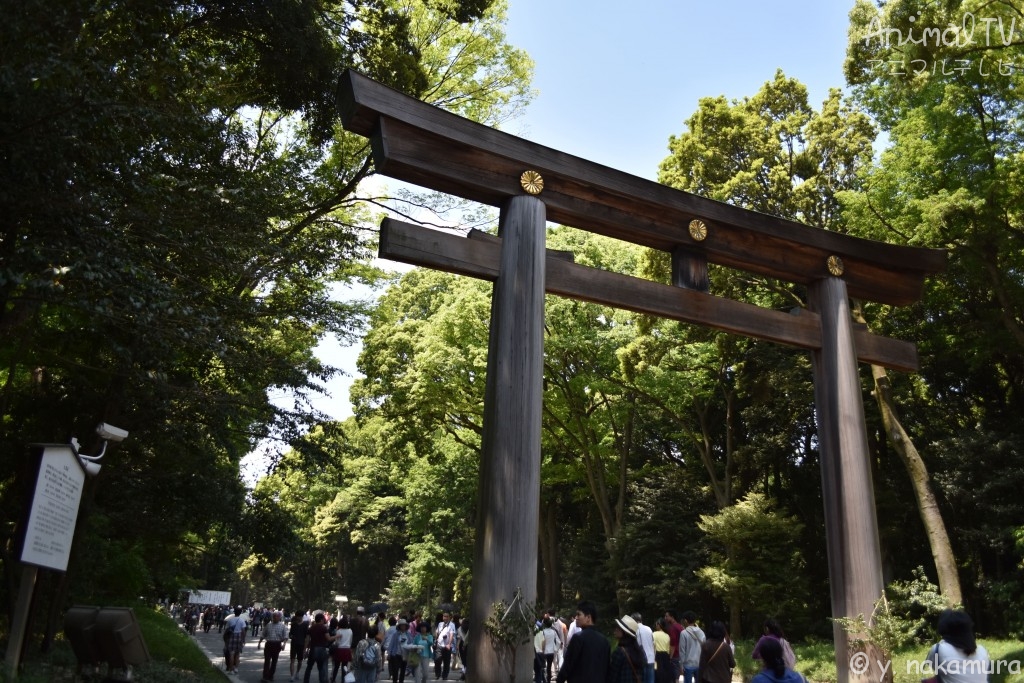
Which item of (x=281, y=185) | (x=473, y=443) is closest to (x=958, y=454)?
(x=473, y=443)

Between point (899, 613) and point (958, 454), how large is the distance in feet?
14.5

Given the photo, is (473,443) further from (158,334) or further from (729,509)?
(158,334)

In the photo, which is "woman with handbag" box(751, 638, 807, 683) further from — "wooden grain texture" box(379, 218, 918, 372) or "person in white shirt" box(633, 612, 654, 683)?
"person in white shirt" box(633, 612, 654, 683)

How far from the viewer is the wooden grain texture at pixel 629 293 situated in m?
7.49

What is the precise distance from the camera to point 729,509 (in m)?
19.8

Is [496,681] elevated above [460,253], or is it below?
below

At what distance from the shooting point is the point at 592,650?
19.6ft

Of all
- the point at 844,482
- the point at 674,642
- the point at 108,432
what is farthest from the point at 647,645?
the point at 108,432

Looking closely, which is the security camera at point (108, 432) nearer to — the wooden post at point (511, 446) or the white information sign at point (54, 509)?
the white information sign at point (54, 509)

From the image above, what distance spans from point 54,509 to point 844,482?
846 centimetres

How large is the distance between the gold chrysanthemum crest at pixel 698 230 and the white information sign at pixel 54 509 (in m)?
6.95

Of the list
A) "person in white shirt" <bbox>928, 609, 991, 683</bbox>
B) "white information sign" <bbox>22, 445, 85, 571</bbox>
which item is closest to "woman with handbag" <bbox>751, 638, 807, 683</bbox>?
"person in white shirt" <bbox>928, 609, 991, 683</bbox>

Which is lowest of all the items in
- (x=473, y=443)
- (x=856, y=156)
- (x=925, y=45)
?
(x=473, y=443)

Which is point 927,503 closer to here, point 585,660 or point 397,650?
point 397,650
